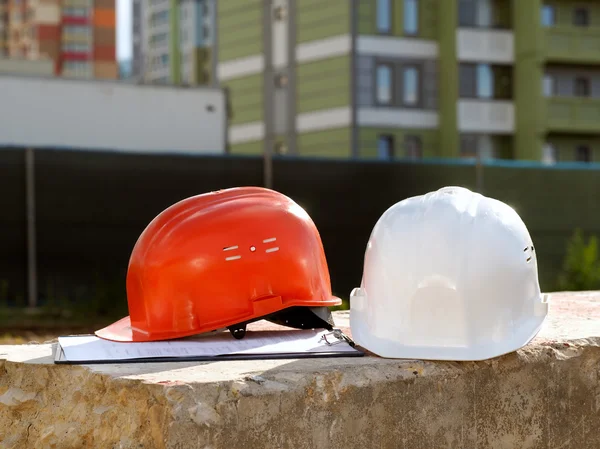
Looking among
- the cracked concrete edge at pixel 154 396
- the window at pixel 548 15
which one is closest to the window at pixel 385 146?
the window at pixel 548 15

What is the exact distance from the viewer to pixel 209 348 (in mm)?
4477

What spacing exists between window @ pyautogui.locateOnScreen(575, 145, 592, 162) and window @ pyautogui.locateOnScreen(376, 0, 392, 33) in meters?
9.12

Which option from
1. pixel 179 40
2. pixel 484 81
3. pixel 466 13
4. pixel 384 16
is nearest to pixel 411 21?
pixel 384 16

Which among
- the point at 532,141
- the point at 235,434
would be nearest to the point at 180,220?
the point at 235,434

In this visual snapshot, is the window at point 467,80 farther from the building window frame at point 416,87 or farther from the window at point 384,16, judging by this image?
the window at point 384,16

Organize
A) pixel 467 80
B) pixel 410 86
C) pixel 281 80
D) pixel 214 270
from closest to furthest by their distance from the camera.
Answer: pixel 214 270 < pixel 410 86 < pixel 467 80 < pixel 281 80

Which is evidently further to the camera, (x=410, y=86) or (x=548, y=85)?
(x=548, y=85)

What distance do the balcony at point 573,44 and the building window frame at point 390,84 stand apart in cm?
618

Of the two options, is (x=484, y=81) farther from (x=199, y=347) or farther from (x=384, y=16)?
(x=199, y=347)

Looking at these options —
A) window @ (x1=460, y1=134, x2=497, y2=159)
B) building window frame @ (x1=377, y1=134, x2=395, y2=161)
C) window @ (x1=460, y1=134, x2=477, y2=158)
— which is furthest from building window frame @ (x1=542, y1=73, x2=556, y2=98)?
building window frame @ (x1=377, y1=134, x2=395, y2=161)

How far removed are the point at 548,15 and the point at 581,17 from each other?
5.23ft

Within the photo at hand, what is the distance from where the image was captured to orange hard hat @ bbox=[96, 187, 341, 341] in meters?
4.63

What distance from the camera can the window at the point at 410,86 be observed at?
1405 inches

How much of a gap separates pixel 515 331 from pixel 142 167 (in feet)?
33.0
